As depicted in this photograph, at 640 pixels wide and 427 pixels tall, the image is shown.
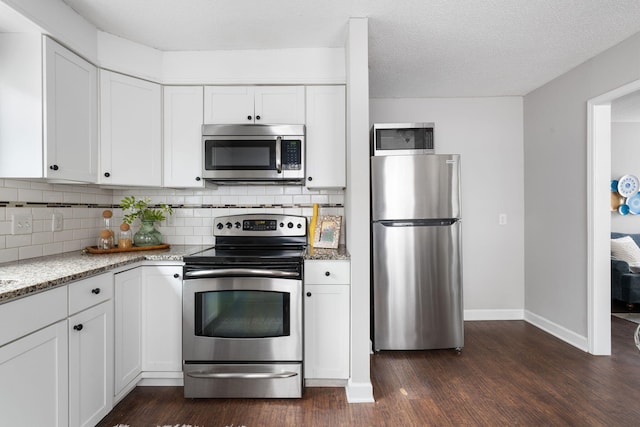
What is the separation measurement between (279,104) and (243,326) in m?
1.64

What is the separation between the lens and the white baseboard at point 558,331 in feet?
9.41

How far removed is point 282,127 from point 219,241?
1.08 meters

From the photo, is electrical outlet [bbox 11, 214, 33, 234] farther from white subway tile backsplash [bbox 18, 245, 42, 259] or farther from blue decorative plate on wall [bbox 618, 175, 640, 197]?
blue decorative plate on wall [bbox 618, 175, 640, 197]

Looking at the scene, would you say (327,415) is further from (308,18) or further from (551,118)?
(551,118)

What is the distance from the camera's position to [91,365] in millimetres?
1742

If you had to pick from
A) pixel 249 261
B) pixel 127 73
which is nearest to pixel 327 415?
pixel 249 261

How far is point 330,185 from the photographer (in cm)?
259

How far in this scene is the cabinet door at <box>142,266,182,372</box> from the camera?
2232mm

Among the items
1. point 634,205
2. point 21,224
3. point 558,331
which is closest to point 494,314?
point 558,331

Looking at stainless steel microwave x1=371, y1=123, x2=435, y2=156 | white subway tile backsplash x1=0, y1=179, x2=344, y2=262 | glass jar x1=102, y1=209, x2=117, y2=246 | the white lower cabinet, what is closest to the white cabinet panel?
glass jar x1=102, y1=209, x2=117, y2=246

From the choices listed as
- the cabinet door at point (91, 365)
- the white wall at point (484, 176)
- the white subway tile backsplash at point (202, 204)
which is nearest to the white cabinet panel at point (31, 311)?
the cabinet door at point (91, 365)

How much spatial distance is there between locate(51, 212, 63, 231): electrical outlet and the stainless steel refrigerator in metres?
2.28

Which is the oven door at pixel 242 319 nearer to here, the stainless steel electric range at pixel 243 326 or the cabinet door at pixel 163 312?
the stainless steel electric range at pixel 243 326

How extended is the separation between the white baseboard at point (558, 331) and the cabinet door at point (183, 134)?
342cm
